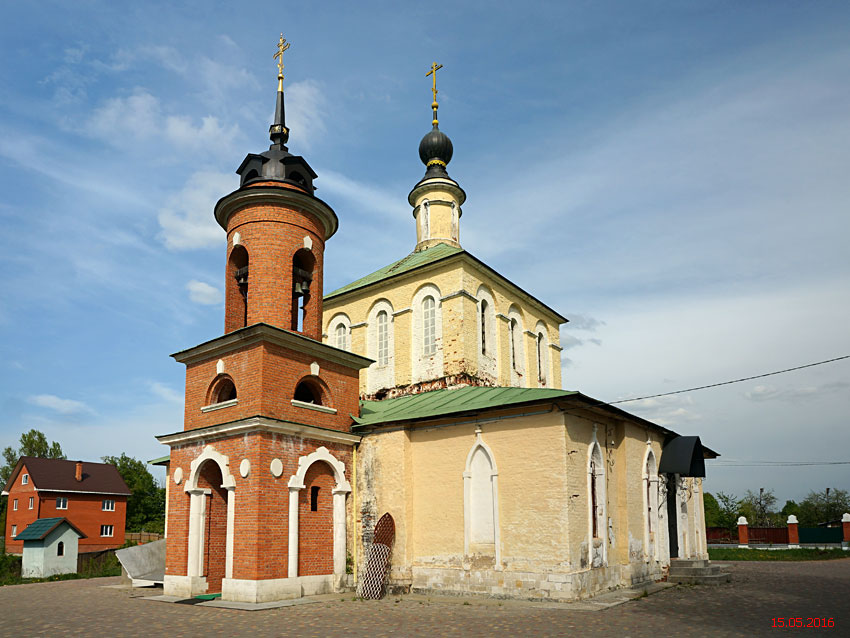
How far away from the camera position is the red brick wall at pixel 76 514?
36.0m

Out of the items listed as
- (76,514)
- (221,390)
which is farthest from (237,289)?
(76,514)

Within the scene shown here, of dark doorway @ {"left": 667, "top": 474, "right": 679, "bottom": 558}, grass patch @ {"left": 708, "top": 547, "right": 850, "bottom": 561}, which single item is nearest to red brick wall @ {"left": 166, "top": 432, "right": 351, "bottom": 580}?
dark doorway @ {"left": 667, "top": 474, "right": 679, "bottom": 558}

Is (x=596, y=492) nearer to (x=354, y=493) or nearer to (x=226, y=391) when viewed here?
(x=354, y=493)

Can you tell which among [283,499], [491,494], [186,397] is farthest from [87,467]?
[491,494]

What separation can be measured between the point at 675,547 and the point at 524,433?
8862mm

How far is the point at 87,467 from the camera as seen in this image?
39.6 metres

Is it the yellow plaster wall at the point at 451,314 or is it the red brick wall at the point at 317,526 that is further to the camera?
the yellow plaster wall at the point at 451,314

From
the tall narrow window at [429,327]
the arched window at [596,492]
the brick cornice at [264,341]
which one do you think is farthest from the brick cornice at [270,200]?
the arched window at [596,492]

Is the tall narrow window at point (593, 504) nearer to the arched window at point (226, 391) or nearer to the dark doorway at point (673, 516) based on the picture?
the dark doorway at point (673, 516)

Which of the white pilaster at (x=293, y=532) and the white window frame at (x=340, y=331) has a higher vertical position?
the white window frame at (x=340, y=331)

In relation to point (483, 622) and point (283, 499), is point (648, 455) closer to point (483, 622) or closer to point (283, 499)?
point (483, 622)

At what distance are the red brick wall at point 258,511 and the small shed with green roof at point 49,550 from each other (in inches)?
514

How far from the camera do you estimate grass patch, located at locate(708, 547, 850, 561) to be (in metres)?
25.1

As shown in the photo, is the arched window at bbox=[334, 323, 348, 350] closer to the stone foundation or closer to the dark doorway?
the stone foundation
